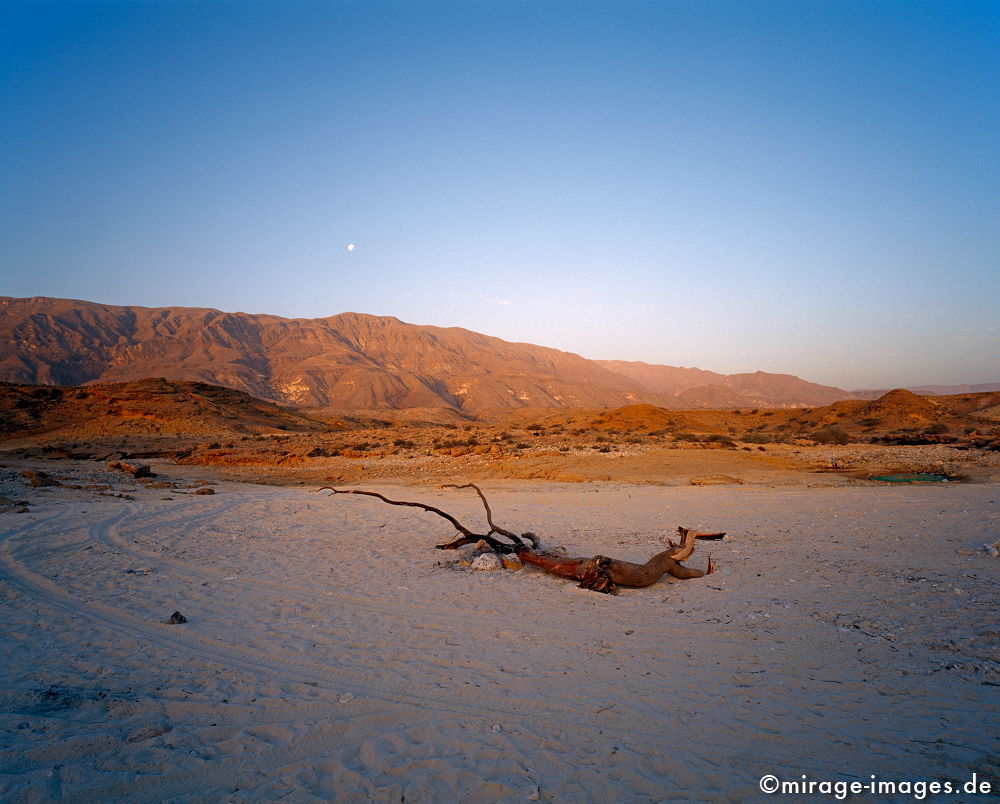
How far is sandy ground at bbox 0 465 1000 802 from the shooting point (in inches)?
125

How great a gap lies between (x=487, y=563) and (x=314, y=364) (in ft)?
428

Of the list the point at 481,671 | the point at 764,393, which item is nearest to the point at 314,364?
the point at 764,393

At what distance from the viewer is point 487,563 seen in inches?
321

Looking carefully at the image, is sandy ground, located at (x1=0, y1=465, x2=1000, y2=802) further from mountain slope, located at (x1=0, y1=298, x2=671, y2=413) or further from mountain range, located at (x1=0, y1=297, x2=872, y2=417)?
mountain slope, located at (x1=0, y1=298, x2=671, y2=413)

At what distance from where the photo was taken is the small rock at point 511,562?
8195 millimetres

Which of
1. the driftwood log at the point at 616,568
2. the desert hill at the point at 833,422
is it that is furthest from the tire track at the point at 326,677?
the desert hill at the point at 833,422

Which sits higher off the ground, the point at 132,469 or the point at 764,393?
the point at 764,393

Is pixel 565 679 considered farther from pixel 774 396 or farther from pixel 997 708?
pixel 774 396

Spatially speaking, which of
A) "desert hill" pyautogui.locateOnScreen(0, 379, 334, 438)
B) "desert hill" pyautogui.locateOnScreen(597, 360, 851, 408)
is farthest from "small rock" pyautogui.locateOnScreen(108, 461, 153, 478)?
"desert hill" pyautogui.locateOnScreen(597, 360, 851, 408)

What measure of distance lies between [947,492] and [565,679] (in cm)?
1390

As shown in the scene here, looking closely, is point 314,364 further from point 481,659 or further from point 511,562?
point 481,659

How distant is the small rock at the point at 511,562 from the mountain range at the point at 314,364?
79257 millimetres

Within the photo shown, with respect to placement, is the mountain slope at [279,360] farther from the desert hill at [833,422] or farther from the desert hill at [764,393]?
the desert hill at [833,422]

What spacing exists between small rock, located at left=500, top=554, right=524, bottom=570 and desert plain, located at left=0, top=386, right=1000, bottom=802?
40cm
